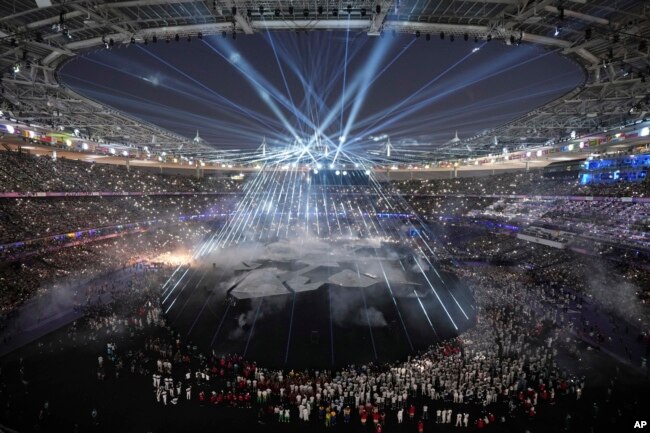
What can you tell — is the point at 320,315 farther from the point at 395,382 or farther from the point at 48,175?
the point at 48,175

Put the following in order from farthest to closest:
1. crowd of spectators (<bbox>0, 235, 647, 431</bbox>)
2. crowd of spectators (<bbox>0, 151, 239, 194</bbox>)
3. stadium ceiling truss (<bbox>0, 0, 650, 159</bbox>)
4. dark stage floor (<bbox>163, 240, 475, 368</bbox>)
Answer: crowd of spectators (<bbox>0, 151, 239, 194</bbox>) → dark stage floor (<bbox>163, 240, 475, 368</bbox>) → crowd of spectators (<bbox>0, 235, 647, 431</bbox>) → stadium ceiling truss (<bbox>0, 0, 650, 159</bbox>)

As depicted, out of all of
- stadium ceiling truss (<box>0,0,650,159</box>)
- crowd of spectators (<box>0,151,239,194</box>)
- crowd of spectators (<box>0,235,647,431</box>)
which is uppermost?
stadium ceiling truss (<box>0,0,650,159</box>)

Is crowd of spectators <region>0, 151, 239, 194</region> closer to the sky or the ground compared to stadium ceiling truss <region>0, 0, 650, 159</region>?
closer to the ground

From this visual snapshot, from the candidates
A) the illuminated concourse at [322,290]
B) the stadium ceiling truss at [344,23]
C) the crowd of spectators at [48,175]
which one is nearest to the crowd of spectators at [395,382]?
the illuminated concourse at [322,290]

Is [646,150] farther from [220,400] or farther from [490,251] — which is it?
[220,400]

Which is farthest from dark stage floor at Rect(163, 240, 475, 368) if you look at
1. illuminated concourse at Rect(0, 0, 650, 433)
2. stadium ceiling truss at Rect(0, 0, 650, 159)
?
stadium ceiling truss at Rect(0, 0, 650, 159)

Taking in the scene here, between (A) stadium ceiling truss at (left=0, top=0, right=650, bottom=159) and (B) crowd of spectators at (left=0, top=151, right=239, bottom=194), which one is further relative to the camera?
(B) crowd of spectators at (left=0, top=151, right=239, bottom=194)

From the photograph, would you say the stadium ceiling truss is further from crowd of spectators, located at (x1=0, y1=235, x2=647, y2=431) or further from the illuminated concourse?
crowd of spectators, located at (x1=0, y1=235, x2=647, y2=431)

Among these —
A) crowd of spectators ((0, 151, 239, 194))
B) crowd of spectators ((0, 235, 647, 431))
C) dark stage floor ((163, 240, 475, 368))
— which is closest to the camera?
crowd of spectators ((0, 235, 647, 431))

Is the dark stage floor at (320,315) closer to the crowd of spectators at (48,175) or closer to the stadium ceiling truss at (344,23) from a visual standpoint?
the stadium ceiling truss at (344,23)

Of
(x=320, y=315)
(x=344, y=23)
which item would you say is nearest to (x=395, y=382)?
(x=320, y=315)

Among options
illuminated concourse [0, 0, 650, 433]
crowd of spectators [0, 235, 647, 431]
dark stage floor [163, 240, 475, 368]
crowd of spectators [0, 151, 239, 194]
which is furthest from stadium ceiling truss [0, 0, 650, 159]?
crowd of spectators [0, 151, 239, 194]

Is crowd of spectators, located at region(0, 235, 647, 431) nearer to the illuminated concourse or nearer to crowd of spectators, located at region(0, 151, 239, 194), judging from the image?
the illuminated concourse
